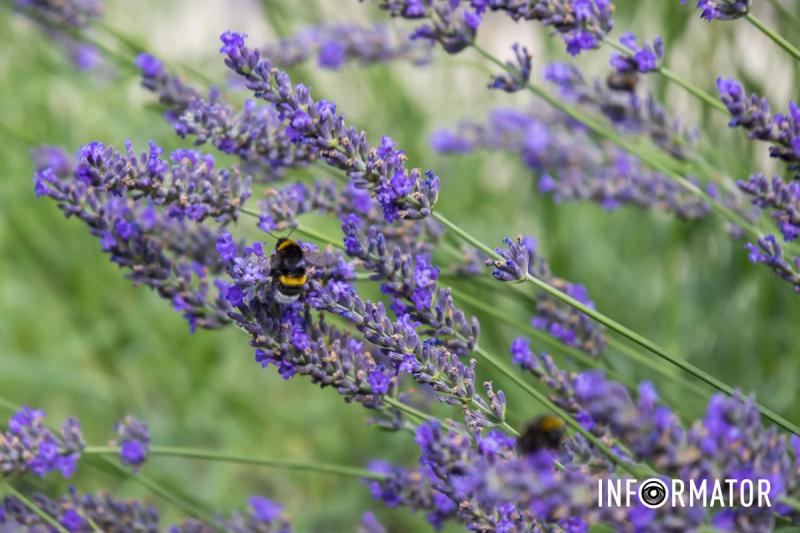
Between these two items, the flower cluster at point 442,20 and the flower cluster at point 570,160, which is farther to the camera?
the flower cluster at point 570,160

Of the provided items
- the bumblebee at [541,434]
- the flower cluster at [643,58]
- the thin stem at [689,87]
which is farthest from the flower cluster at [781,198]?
the bumblebee at [541,434]

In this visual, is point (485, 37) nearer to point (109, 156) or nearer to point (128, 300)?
point (128, 300)

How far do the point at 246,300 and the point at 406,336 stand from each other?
0.77 feet

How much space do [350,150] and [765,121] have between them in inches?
24.4

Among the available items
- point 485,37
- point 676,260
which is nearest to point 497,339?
point 676,260

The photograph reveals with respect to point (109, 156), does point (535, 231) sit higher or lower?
higher

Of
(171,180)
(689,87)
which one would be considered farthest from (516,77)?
(171,180)

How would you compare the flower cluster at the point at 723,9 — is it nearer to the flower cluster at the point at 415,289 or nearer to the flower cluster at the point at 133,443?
the flower cluster at the point at 415,289

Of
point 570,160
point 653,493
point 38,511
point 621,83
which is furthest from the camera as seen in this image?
point 570,160

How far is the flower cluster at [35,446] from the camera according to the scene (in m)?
1.64

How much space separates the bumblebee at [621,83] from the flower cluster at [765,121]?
0.60 m

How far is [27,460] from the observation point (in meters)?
1.65

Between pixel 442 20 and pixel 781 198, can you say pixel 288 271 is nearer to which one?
pixel 442 20

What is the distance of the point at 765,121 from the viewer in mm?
1458
